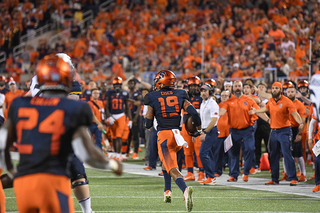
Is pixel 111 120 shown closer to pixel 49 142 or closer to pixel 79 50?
pixel 79 50

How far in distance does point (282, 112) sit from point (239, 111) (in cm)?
94

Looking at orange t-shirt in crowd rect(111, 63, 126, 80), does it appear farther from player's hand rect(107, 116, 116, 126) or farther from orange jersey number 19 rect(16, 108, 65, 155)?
orange jersey number 19 rect(16, 108, 65, 155)

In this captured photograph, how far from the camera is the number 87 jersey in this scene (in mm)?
7371

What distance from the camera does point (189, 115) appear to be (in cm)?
796

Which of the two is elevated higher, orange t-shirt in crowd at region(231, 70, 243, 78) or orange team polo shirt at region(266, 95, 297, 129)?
orange t-shirt in crowd at region(231, 70, 243, 78)

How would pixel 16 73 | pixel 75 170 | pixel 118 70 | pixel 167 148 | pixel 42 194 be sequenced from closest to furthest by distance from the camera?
pixel 42 194 < pixel 75 170 < pixel 167 148 < pixel 118 70 < pixel 16 73

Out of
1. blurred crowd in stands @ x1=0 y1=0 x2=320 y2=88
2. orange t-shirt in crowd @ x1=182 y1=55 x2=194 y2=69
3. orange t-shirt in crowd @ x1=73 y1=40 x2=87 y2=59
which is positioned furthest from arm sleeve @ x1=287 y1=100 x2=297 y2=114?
orange t-shirt in crowd @ x1=73 y1=40 x2=87 y2=59

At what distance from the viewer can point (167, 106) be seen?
290 inches

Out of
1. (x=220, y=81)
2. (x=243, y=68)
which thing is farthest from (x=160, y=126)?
(x=243, y=68)

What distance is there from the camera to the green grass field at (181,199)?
716cm

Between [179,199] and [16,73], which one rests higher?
[16,73]

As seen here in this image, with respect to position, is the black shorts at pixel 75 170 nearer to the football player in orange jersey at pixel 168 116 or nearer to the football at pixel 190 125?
the football player in orange jersey at pixel 168 116

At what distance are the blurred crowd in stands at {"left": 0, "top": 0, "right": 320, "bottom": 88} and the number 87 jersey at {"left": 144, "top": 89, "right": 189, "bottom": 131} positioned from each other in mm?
7729

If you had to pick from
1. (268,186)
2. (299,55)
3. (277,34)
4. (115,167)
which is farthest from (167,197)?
(277,34)
